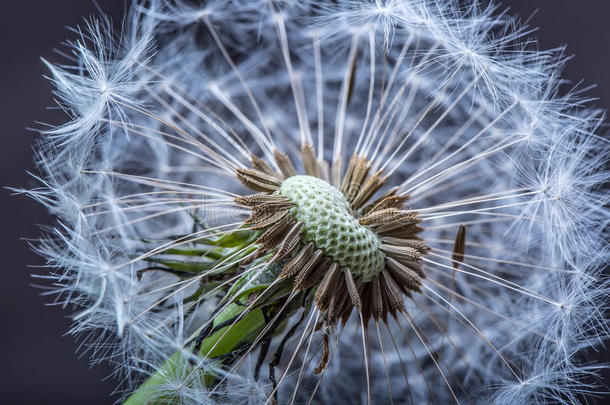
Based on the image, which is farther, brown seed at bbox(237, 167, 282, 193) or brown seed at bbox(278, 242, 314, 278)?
brown seed at bbox(237, 167, 282, 193)

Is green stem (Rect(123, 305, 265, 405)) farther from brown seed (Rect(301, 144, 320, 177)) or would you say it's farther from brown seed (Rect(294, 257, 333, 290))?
brown seed (Rect(301, 144, 320, 177))

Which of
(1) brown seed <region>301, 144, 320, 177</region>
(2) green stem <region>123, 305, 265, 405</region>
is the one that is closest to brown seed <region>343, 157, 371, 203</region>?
(1) brown seed <region>301, 144, 320, 177</region>

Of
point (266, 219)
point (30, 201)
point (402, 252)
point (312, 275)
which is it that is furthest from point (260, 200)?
point (30, 201)

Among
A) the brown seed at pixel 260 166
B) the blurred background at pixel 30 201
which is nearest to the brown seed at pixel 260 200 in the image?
the brown seed at pixel 260 166

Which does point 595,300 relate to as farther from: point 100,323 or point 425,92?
point 100,323

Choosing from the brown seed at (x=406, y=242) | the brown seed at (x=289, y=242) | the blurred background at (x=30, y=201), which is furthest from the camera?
the blurred background at (x=30, y=201)

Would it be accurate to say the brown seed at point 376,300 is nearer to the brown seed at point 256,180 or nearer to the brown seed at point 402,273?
the brown seed at point 402,273
